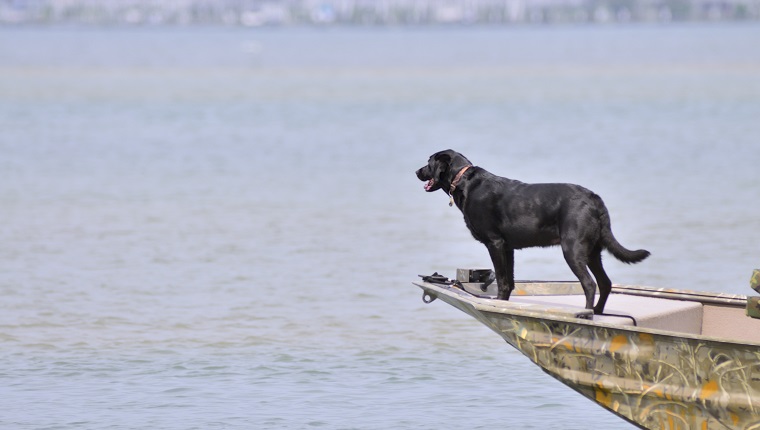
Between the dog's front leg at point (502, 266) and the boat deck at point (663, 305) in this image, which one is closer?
the dog's front leg at point (502, 266)

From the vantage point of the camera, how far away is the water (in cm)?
1148

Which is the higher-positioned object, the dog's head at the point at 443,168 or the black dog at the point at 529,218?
the dog's head at the point at 443,168

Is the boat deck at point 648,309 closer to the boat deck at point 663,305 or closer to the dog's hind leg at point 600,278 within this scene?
the boat deck at point 663,305

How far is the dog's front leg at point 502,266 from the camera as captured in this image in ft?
32.4

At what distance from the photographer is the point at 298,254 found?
61.1ft

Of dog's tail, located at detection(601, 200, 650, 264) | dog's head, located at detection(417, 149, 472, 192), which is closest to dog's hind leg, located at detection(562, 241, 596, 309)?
dog's tail, located at detection(601, 200, 650, 264)

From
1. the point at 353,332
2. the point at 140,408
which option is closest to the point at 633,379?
the point at 140,408

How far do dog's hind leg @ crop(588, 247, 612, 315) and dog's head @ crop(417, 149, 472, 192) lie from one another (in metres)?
1.14

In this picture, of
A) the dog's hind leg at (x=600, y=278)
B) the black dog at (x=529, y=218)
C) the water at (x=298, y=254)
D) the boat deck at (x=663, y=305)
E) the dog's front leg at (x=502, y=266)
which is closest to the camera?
the black dog at (x=529, y=218)

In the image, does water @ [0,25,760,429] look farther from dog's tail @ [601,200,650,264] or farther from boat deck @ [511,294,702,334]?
dog's tail @ [601,200,650,264]

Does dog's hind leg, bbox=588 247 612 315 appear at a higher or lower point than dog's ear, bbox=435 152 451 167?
lower

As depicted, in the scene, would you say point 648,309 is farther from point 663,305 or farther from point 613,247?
point 613,247

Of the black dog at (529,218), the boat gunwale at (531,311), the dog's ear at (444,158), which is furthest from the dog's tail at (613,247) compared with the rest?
the dog's ear at (444,158)

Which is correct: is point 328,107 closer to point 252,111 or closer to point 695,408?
point 252,111
